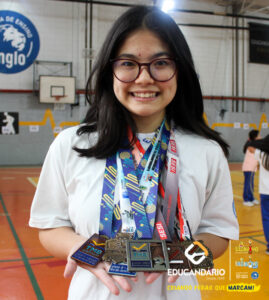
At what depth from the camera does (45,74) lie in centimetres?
1169

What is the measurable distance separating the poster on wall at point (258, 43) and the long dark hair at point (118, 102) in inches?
538

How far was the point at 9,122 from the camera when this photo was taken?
445 inches

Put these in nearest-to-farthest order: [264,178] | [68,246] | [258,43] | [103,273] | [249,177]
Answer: [103,273], [68,246], [264,178], [249,177], [258,43]

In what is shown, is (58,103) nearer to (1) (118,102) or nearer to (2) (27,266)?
(2) (27,266)

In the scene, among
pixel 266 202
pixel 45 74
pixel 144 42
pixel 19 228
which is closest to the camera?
pixel 144 42

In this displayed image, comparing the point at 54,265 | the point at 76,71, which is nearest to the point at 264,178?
the point at 54,265

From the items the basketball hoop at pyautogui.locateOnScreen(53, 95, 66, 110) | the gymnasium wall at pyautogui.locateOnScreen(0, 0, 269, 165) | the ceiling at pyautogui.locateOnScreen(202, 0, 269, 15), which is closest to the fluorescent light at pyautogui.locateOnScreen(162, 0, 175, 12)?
the gymnasium wall at pyautogui.locateOnScreen(0, 0, 269, 165)

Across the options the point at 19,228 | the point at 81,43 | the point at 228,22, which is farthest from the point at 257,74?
the point at 19,228

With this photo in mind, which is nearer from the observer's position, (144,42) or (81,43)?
(144,42)

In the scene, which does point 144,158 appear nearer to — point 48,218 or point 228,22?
point 48,218

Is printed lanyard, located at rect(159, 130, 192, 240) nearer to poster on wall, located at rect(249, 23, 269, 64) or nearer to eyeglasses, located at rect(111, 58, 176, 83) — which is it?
eyeglasses, located at rect(111, 58, 176, 83)

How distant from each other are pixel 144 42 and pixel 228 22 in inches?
544

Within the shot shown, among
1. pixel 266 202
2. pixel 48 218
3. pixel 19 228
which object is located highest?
pixel 48 218

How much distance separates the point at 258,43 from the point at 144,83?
1428 cm
